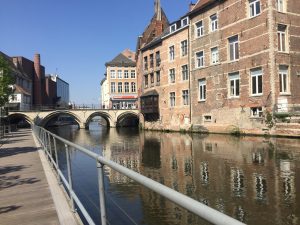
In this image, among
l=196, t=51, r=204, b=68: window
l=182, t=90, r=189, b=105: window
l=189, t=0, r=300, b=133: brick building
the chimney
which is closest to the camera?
l=189, t=0, r=300, b=133: brick building

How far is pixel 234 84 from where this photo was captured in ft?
92.3

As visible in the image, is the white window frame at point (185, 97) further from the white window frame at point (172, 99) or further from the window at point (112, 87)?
the window at point (112, 87)

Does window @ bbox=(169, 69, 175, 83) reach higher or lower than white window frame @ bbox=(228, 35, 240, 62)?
lower

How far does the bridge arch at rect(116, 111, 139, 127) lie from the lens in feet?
177

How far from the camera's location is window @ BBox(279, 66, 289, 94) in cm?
2486

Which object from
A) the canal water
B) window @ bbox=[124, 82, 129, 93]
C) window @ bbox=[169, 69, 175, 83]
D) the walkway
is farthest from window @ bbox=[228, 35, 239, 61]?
window @ bbox=[124, 82, 129, 93]

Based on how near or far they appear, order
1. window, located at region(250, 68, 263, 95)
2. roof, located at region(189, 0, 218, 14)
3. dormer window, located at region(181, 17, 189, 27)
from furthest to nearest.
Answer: dormer window, located at region(181, 17, 189, 27) → roof, located at region(189, 0, 218, 14) → window, located at region(250, 68, 263, 95)

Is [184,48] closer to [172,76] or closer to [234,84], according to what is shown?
[172,76]

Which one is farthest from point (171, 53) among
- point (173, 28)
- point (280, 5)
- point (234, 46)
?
point (280, 5)

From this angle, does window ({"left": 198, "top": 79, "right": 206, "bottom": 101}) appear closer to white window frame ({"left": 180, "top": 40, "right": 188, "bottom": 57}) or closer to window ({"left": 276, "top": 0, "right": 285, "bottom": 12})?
white window frame ({"left": 180, "top": 40, "right": 188, "bottom": 57})

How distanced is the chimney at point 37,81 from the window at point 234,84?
2094 inches

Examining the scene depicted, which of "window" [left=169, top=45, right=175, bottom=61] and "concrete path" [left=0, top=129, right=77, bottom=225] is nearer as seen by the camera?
"concrete path" [left=0, top=129, right=77, bottom=225]

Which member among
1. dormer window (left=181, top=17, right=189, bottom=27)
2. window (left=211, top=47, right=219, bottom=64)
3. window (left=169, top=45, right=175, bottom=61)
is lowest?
window (left=211, top=47, right=219, bottom=64)

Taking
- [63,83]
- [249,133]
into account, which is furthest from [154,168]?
[63,83]
